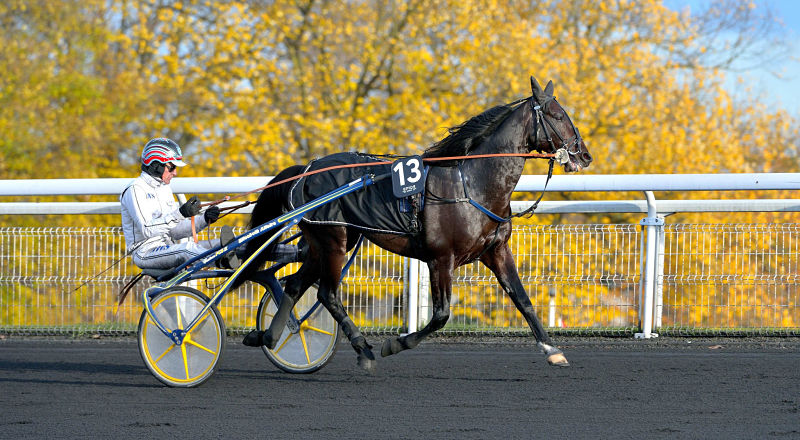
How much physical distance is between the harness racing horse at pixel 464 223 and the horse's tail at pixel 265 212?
5 cm

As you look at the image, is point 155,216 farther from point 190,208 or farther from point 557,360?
point 557,360

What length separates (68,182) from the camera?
8.46 m

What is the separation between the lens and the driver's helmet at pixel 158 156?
6.37m

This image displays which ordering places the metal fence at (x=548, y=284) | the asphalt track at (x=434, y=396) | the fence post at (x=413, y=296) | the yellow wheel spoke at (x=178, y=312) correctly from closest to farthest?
1. the asphalt track at (x=434, y=396)
2. the yellow wheel spoke at (x=178, y=312)
3. the metal fence at (x=548, y=284)
4. the fence post at (x=413, y=296)

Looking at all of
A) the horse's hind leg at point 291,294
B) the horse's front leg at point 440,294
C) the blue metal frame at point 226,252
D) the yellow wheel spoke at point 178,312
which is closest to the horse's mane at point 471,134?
the blue metal frame at point 226,252

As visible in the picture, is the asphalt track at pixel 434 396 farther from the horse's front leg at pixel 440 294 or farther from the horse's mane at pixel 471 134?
the horse's mane at pixel 471 134

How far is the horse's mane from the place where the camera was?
21.0 ft

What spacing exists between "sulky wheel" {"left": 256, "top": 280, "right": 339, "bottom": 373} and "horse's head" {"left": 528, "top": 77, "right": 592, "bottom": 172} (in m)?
1.93

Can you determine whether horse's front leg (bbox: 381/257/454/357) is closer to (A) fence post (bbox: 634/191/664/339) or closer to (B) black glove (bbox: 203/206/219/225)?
(B) black glove (bbox: 203/206/219/225)

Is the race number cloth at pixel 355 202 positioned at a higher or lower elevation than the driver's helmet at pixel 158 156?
lower

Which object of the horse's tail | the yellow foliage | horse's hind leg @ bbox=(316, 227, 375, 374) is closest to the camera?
horse's hind leg @ bbox=(316, 227, 375, 374)

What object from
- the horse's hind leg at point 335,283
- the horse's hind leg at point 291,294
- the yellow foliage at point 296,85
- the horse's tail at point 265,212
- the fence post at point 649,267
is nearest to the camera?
the horse's hind leg at point 335,283

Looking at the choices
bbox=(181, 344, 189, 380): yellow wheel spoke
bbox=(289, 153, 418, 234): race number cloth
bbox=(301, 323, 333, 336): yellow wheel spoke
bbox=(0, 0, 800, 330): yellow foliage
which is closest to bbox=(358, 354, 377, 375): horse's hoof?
bbox=(301, 323, 333, 336): yellow wheel spoke

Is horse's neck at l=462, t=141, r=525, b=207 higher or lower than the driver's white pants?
higher
